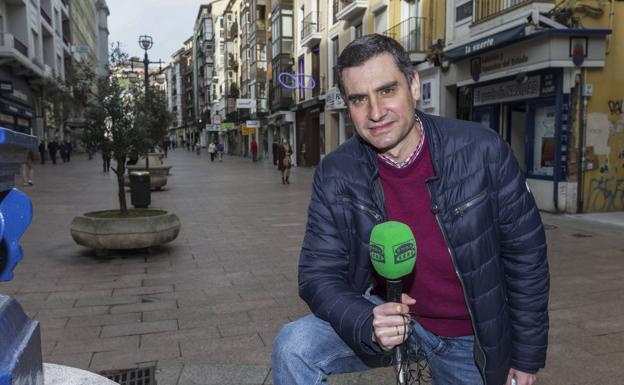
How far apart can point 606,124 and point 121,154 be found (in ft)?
31.7

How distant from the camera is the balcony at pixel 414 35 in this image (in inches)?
658

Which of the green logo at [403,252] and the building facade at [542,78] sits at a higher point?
the building facade at [542,78]

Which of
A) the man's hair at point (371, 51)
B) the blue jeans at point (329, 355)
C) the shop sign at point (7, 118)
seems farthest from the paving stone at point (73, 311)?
the shop sign at point (7, 118)

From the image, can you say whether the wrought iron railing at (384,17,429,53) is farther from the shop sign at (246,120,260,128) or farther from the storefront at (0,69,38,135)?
the shop sign at (246,120,260,128)

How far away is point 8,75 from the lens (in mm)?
29734

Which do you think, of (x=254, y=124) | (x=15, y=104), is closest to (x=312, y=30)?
(x=254, y=124)

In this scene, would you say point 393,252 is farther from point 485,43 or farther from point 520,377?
point 485,43

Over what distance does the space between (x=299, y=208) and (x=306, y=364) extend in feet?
34.5

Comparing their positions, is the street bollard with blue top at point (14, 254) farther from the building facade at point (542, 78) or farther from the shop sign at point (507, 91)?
the shop sign at point (507, 91)

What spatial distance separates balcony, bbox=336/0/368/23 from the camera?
21797mm

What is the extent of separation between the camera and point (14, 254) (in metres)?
1.62

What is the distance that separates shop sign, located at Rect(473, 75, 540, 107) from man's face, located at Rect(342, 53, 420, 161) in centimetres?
1072

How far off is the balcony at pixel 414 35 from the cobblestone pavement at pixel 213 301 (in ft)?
27.7

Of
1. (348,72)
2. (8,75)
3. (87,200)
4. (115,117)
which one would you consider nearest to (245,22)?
(8,75)
